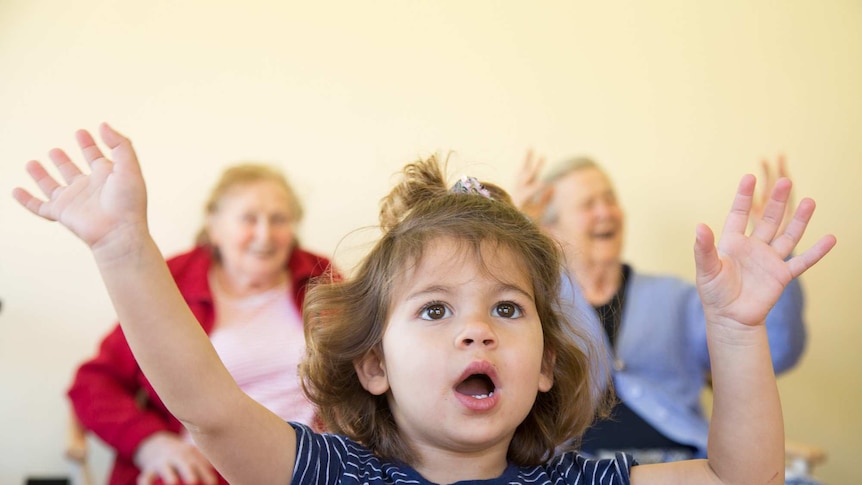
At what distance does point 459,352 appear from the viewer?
1001 millimetres

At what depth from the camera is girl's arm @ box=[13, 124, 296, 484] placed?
0.82 meters

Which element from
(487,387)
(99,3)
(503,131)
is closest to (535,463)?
(487,387)

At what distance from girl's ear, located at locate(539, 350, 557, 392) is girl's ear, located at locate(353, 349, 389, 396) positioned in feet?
0.69

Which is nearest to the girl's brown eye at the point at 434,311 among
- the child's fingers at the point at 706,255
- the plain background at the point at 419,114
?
the child's fingers at the point at 706,255

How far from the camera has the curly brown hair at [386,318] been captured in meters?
1.13

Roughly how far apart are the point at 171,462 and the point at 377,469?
3.57ft

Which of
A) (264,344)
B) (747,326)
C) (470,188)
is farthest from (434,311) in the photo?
(264,344)

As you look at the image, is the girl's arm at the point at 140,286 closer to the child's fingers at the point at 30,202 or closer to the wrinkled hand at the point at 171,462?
the child's fingers at the point at 30,202

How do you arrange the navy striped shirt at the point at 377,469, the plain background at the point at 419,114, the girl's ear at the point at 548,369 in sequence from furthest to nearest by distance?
the plain background at the point at 419,114 → the girl's ear at the point at 548,369 → the navy striped shirt at the point at 377,469

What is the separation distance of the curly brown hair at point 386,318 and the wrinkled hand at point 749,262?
0.24m

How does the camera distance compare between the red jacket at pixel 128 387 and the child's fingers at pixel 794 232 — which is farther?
the red jacket at pixel 128 387

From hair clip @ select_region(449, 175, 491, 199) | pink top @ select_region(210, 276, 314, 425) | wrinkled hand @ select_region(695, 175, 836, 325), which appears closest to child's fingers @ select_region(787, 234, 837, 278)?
wrinkled hand @ select_region(695, 175, 836, 325)

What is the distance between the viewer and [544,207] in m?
2.32

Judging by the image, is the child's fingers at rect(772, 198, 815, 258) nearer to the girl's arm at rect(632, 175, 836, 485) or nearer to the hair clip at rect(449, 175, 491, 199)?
the girl's arm at rect(632, 175, 836, 485)
